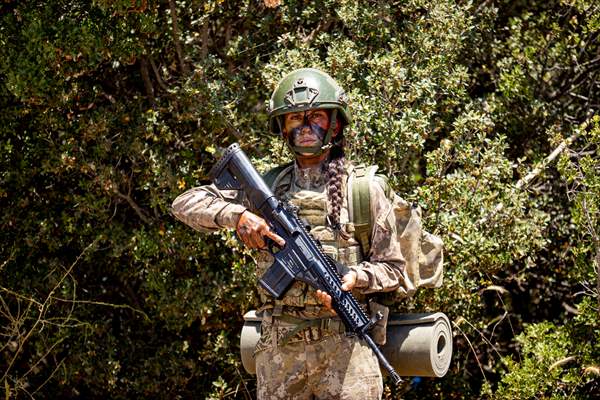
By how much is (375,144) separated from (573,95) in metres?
2.27

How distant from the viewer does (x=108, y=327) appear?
26.1 feet

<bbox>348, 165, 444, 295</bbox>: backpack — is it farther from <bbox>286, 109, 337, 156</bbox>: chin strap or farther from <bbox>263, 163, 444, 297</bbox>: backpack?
<bbox>286, 109, 337, 156</bbox>: chin strap

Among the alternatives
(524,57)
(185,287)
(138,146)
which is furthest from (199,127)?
(524,57)

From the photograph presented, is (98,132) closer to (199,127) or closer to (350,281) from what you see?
(199,127)

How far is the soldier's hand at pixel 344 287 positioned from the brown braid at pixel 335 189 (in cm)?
25

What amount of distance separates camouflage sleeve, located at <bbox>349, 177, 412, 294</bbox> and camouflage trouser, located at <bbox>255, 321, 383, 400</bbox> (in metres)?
0.28

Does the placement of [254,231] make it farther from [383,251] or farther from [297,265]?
[383,251]

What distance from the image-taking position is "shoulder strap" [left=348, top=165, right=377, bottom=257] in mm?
4957

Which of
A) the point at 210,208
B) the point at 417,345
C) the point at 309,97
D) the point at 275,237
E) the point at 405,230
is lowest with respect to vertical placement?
the point at 417,345

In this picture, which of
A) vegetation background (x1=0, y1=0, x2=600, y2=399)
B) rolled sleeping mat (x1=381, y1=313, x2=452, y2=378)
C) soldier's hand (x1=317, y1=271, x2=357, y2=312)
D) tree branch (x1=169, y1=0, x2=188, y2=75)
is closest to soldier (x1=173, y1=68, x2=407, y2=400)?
soldier's hand (x1=317, y1=271, x2=357, y2=312)

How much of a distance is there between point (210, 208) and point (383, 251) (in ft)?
2.63


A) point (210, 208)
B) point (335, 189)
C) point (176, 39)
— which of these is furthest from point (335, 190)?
point (176, 39)

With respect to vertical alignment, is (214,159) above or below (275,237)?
below

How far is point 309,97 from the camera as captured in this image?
496cm
